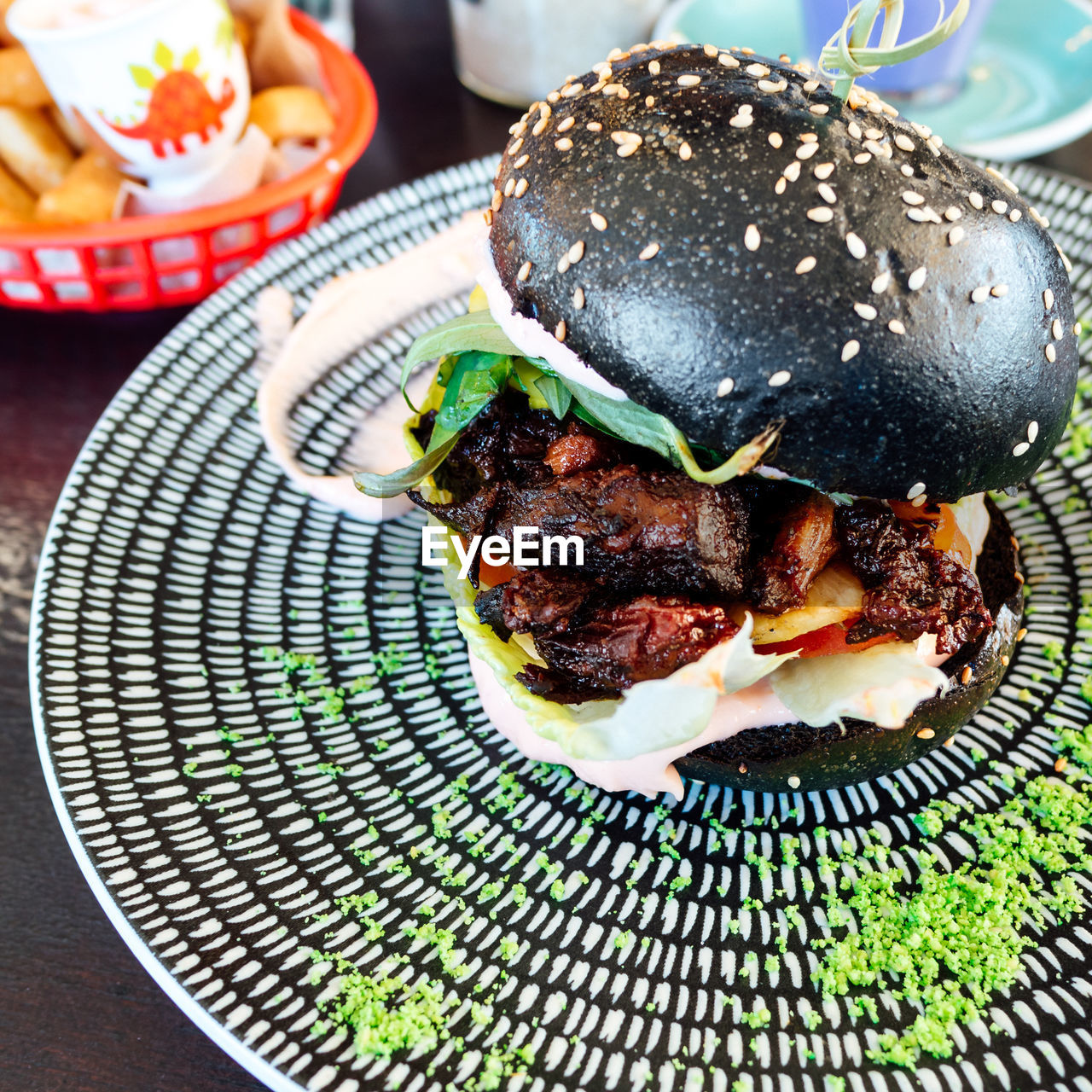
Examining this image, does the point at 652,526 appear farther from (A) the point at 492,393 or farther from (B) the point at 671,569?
(A) the point at 492,393

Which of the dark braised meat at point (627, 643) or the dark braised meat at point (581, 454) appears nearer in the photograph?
the dark braised meat at point (627, 643)

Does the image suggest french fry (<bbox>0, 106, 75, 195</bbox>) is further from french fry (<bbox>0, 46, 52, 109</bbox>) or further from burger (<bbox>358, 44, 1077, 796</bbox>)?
burger (<bbox>358, 44, 1077, 796</bbox>)

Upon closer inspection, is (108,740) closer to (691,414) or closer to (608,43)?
(691,414)

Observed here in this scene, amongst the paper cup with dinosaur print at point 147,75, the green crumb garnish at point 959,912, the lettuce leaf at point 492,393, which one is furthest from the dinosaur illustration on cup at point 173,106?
the green crumb garnish at point 959,912

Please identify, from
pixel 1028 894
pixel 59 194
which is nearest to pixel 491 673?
pixel 1028 894

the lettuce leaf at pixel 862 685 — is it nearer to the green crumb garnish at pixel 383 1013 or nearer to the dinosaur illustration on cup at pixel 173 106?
the green crumb garnish at pixel 383 1013

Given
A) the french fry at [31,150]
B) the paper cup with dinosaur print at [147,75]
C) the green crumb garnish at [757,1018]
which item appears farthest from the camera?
the french fry at [31,150]
